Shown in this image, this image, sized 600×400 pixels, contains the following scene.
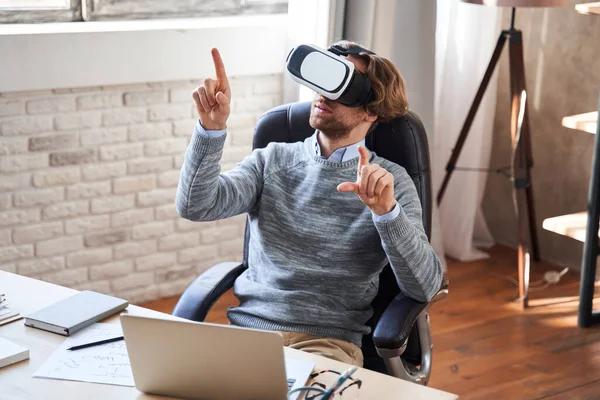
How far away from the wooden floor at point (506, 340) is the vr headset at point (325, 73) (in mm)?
1254

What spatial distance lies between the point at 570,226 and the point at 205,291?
1860mm

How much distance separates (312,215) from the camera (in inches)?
87.9

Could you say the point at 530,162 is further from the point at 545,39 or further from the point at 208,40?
the point at 208,40

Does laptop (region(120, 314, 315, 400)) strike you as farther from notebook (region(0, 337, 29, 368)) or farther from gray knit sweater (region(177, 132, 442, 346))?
gray knit sweater (region(177, 132, 442, 346))

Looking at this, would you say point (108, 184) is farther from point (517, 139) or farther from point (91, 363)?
point (91, 363)

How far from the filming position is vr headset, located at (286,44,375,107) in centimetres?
204

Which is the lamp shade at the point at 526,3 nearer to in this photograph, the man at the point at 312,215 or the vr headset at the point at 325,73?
the man at the point at 312,215

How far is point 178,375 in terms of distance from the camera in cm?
150

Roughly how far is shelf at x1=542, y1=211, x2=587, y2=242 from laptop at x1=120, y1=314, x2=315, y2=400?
2.22 metres

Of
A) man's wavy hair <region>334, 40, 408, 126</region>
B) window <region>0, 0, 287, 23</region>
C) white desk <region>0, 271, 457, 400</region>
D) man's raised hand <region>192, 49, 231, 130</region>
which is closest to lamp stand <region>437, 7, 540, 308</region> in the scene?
window <region>0, 0, 287, 23</region>

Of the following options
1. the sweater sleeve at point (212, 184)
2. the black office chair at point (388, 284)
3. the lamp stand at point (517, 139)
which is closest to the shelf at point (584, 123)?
the lamp stand at point (517, 139)

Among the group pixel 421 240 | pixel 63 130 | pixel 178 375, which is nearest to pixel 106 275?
pixel 63 130

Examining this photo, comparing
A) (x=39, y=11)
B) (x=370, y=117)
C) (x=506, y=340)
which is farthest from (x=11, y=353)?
(x=506, y=340)

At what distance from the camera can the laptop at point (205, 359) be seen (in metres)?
1.44
